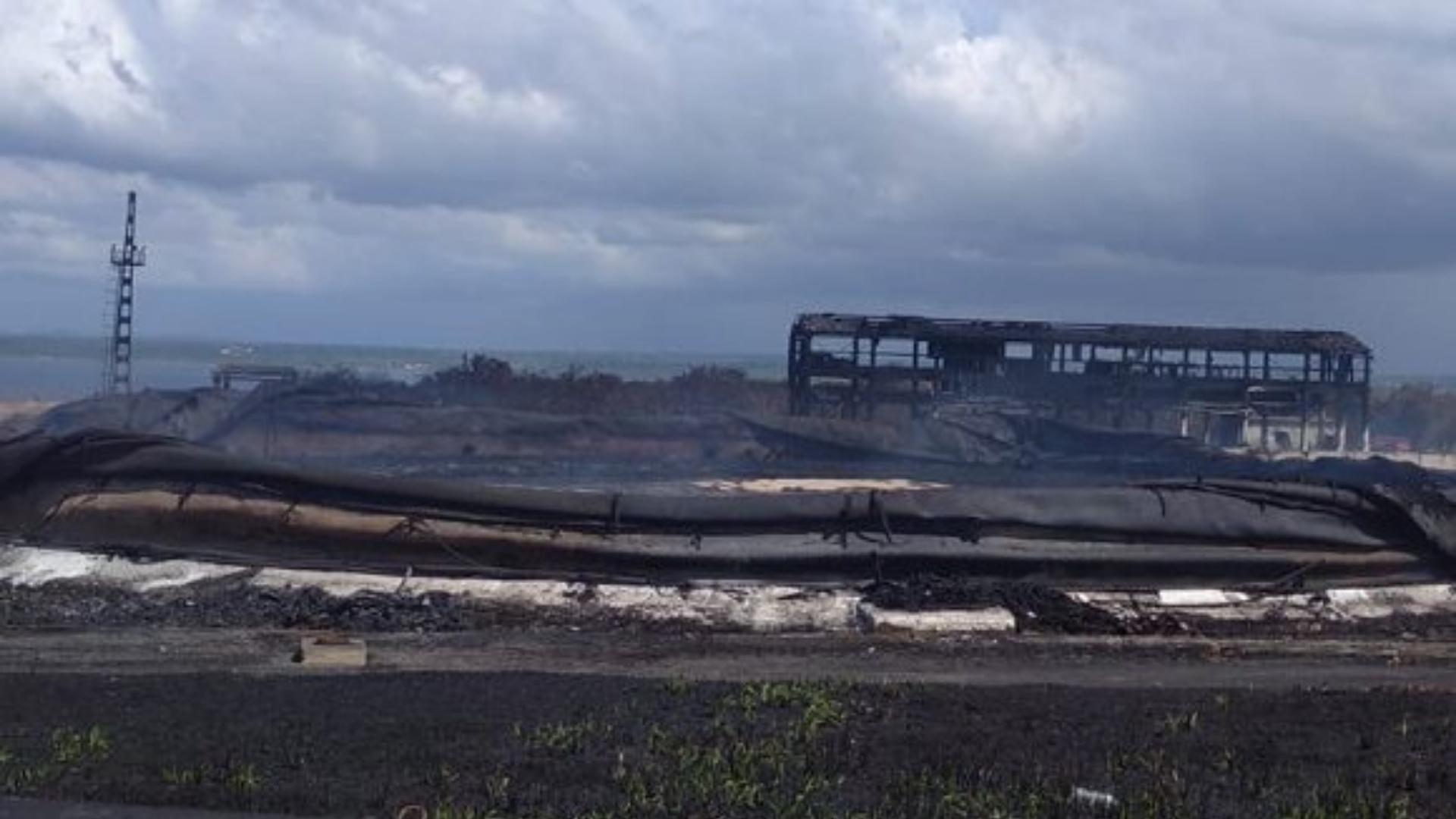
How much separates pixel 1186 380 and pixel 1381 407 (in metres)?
10.7

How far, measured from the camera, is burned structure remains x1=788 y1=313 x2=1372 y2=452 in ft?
103

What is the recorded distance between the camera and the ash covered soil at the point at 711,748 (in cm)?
820

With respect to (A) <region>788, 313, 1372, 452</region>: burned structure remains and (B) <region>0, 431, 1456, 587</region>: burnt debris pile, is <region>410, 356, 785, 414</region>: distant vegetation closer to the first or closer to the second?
(A) <region>788, 313, 1372, 452</region>: burned structure remains

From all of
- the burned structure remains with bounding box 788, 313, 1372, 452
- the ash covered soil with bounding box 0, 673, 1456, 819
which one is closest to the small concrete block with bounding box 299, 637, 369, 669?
the ash covered soil with bounding box 0, 673, 1456, 819

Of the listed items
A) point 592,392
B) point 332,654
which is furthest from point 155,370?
point 332,654

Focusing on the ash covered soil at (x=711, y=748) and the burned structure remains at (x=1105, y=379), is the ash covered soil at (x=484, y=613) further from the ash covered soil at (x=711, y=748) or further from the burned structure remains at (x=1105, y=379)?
the burned structure remains at (x=1105, y=379)

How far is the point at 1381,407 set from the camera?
1598 inches

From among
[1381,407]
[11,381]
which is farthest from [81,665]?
[11,381]

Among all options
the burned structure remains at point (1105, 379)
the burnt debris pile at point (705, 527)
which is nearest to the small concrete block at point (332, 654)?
the burnt debris pile at point (705, 527)

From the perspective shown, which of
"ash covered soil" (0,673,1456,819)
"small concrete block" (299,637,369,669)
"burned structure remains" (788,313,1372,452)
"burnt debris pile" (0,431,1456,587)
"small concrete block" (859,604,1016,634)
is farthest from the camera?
"burned structure remains" (788,313,1372,452)

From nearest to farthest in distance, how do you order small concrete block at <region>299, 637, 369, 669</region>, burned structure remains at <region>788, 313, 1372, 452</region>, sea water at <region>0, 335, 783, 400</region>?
small concrete block at <region>299, 637, 369, 669</region> → burned structure remains at <region>788, 313, 1372, 452</region> → sea water at <region>0, 335, 783, 400</region>

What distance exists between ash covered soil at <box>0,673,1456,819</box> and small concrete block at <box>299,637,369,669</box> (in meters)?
1.01

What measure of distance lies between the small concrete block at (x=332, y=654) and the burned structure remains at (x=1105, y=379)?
18260 mm

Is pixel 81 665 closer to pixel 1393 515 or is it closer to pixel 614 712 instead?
pixel 614 712
